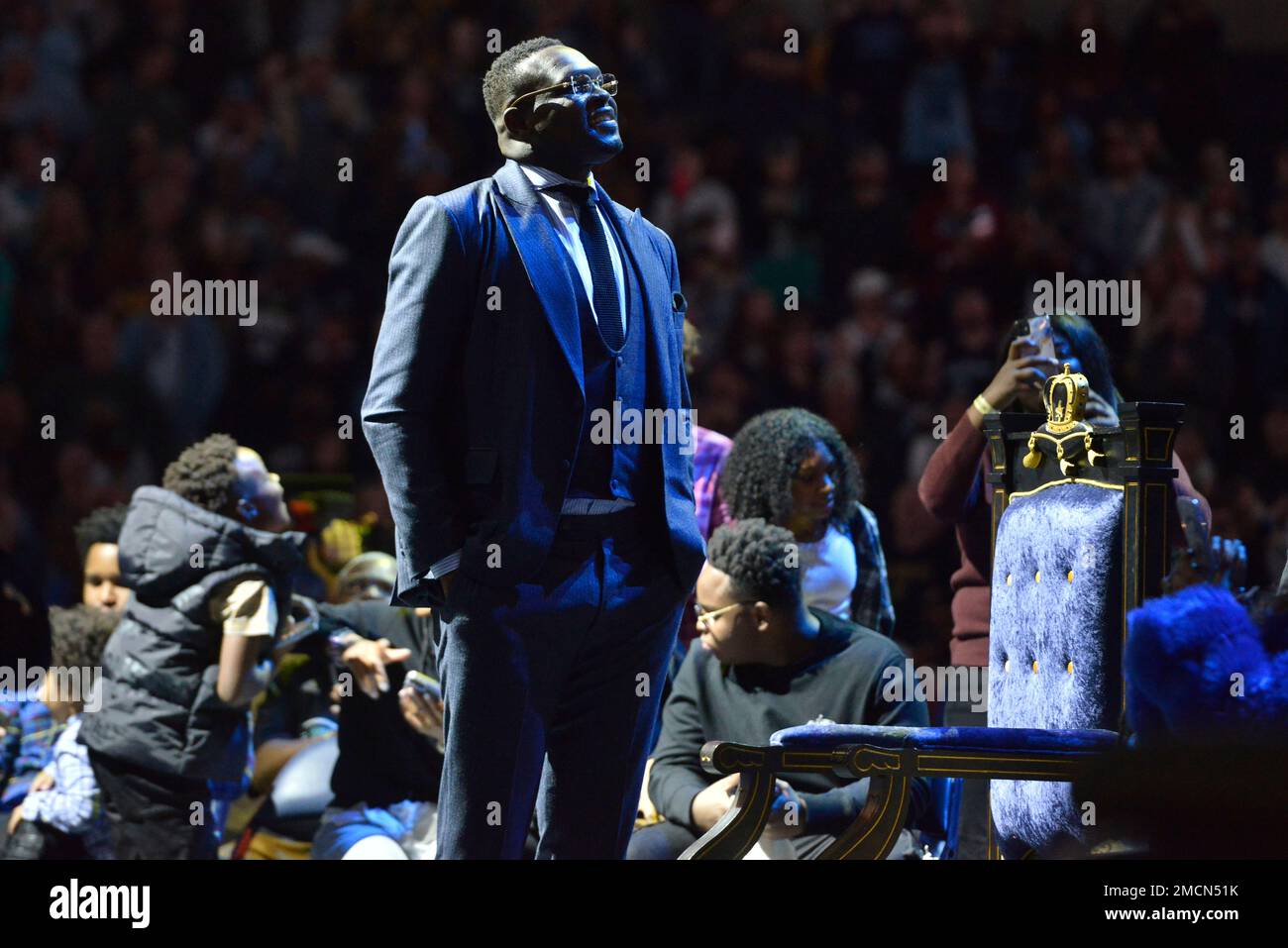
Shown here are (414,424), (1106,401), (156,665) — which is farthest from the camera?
(156,665)

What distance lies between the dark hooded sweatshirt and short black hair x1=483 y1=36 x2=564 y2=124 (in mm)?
1482

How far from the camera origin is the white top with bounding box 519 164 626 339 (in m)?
2.81

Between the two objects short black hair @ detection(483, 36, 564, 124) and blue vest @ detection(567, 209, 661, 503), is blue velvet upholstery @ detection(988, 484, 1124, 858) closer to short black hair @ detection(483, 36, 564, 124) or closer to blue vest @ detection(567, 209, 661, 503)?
blue vest @ detection(567, 209, 661, 503)

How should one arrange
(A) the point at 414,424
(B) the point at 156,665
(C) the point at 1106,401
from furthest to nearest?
(B) the point at 156,665, (C) the point at 1106,401, (A) the point at 414,424

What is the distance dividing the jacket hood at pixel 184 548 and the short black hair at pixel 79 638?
1.62 ft

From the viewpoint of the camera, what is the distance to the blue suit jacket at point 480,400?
8.72 feet

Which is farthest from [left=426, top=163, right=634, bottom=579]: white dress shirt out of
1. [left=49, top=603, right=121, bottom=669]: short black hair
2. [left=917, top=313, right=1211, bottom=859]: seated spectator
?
[left=49, top=603, right=121, bottom=669]: short black hair

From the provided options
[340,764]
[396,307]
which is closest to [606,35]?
[340,764]

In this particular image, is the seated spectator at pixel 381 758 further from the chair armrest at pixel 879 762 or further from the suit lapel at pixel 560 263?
the suit lapel at pixel 560 263

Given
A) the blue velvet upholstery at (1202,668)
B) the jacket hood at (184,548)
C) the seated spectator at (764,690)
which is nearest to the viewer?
the blue velvet upholstery at (1202,668)

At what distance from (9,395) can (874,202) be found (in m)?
3.05

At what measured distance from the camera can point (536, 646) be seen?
269cm

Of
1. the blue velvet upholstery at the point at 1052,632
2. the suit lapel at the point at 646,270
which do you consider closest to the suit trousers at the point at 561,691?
the suit lapel at the point at 646,270
